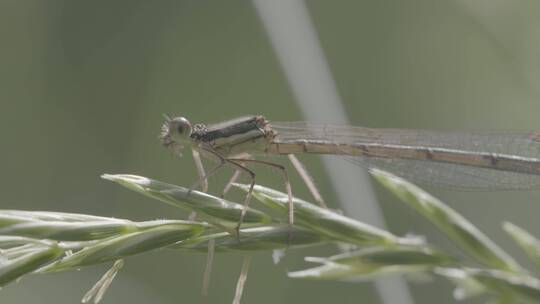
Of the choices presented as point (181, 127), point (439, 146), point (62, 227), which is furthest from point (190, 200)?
point (439, 146)

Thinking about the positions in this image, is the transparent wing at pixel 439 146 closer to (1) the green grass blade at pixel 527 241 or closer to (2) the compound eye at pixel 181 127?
(2) the compound eye at pixel 181 127

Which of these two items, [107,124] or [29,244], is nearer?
[29,244]

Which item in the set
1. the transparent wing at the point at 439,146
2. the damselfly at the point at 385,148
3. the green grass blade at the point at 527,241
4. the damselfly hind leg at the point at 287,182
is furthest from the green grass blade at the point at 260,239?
the transparent wing at the point at 439,146

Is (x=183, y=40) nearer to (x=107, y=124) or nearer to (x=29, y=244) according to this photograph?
(x=107, y=124)

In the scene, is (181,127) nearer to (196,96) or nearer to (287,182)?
(287,182)

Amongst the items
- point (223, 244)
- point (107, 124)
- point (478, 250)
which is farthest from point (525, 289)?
point (107, 124)

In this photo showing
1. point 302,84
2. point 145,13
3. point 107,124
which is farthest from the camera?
point 145,13
